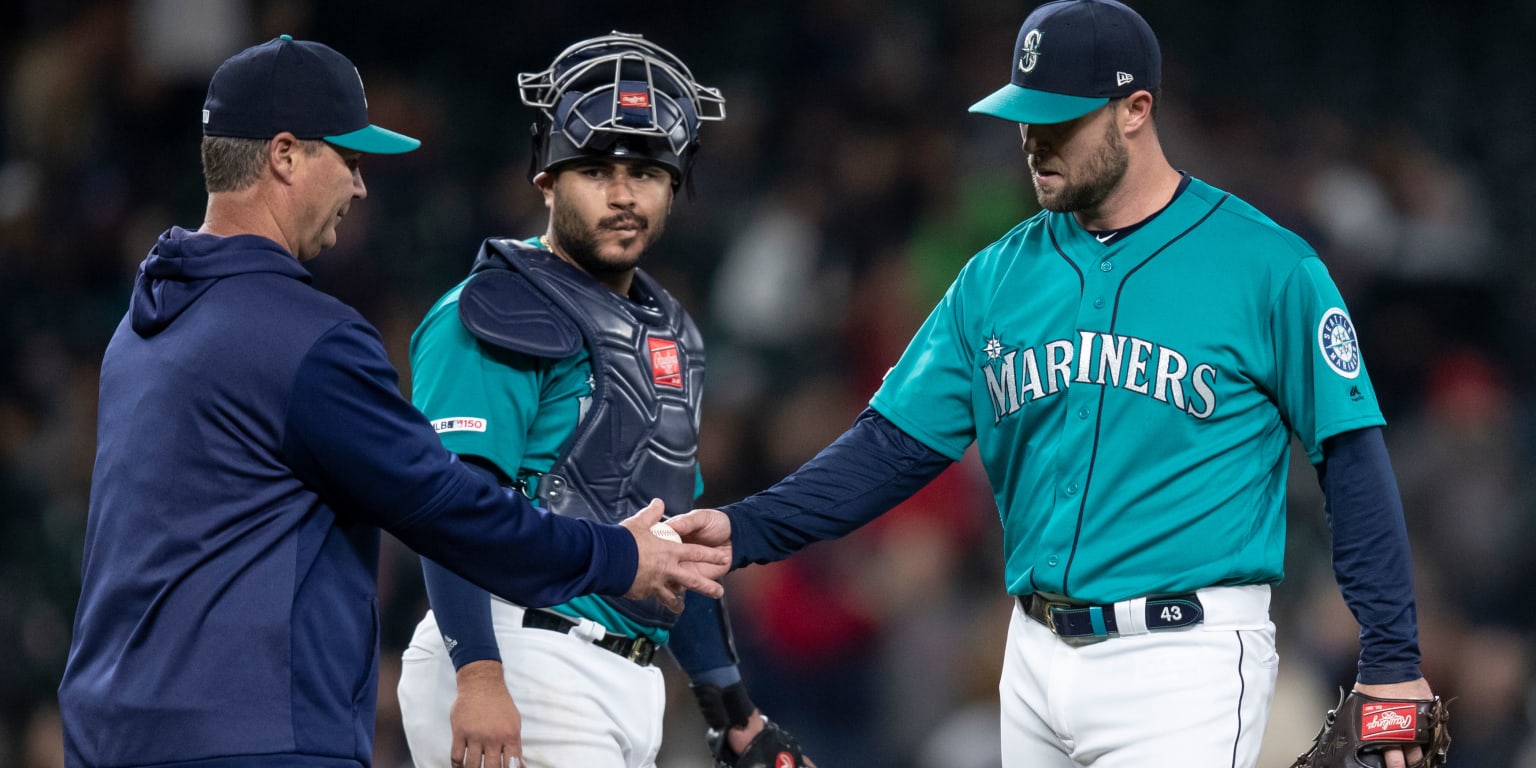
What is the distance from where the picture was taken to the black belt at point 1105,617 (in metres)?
3.21

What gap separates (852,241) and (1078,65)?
480cm

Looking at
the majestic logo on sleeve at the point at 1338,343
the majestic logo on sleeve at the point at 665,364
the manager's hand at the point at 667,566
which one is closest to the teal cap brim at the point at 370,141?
the majestic logo on sleeve at the point at 665,364

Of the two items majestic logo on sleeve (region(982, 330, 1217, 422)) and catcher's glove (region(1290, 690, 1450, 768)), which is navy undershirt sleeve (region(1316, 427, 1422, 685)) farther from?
majestic logo on sleeve (region(982, 330, 1217, 422))

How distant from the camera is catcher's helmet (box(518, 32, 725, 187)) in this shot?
3604 millimetres

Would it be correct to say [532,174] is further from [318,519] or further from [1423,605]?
[1423,605]

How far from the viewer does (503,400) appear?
3428 millimetres

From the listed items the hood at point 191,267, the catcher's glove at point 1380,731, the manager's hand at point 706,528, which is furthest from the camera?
the manager's hand at point 706,528

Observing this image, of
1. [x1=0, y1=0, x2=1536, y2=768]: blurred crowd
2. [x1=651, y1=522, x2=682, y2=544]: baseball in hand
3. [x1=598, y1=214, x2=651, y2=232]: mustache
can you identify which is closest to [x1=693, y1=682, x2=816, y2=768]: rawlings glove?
[x1=651, y1=522, x2=682, y2=544]: baseball in hand

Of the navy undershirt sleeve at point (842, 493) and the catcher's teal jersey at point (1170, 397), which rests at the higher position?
the catcher's teal jersey at point (1170, 397)

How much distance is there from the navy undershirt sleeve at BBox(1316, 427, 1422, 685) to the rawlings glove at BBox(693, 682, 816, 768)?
1.32m

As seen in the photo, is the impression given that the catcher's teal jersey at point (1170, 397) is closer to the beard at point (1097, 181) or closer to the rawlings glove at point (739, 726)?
the beard at point (1097, 181)

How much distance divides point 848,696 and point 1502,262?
4.00 m

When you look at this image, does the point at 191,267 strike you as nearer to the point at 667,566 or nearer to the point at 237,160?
the point at 237,160

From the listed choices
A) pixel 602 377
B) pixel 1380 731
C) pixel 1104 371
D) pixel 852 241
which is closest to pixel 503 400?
pixel 602 377
